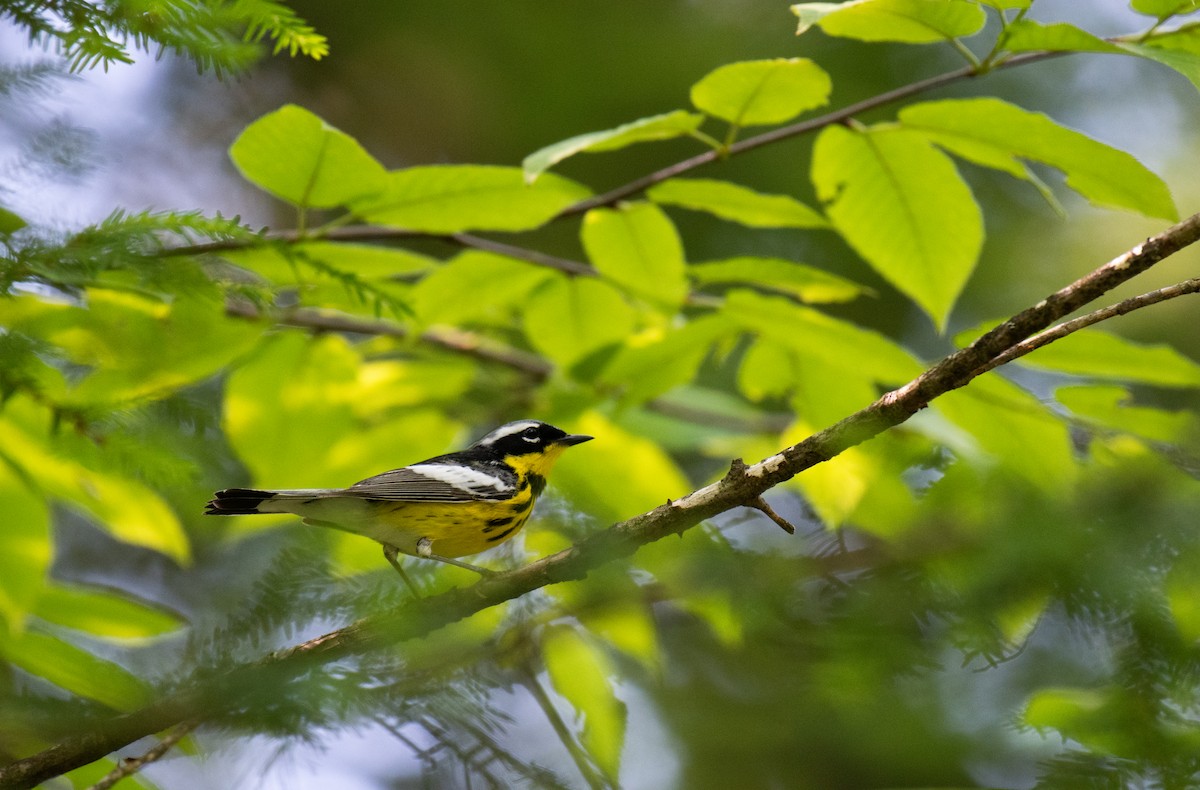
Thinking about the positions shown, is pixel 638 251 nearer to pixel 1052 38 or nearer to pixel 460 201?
pixel 460 201

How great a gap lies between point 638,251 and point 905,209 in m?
0.75

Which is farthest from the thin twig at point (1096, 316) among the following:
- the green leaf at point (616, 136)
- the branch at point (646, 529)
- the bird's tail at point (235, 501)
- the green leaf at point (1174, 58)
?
the bird's tail at point (235, 501)

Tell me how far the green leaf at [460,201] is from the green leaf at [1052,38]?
1103mm

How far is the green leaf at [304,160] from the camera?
7.25 feet

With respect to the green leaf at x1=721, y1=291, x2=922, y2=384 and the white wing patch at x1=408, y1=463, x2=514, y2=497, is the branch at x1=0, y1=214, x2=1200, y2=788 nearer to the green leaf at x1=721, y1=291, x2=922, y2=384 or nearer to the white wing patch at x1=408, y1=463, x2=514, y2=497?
the green leaf at x1=721, y1=291, x2=922, y2=384

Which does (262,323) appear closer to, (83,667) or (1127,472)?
(83,667)

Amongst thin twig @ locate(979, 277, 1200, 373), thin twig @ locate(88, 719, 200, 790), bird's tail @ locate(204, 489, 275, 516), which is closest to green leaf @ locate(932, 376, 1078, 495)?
thin twig @ locate(979, 277, 1200, 373)

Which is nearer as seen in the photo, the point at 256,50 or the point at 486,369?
the point at 256,50

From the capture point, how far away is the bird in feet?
9.50

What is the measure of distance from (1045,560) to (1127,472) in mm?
275

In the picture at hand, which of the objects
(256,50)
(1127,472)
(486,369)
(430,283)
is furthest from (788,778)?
(256,50)

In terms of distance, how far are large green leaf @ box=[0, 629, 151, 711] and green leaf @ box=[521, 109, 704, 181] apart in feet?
4.21

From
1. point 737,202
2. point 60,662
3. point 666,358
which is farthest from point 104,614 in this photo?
point 737,202

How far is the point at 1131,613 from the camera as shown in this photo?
1.42 metres
